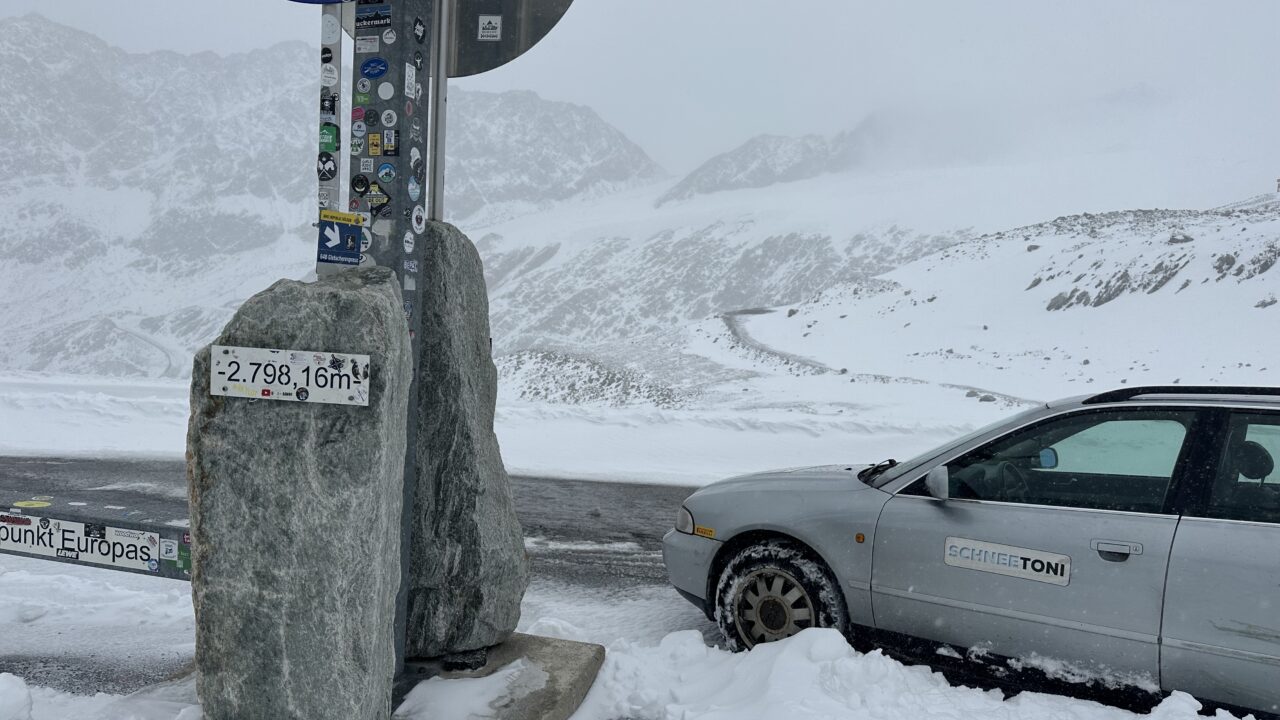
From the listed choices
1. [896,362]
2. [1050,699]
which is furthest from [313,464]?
[896,362]

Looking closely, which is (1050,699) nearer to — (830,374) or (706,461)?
(706,461)

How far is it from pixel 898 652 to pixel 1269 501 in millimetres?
1677

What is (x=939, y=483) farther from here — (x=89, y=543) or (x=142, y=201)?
(x=142, y=201)

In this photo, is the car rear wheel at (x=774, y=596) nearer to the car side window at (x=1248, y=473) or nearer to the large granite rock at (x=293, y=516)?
the car side window at (x=1248, y=473)

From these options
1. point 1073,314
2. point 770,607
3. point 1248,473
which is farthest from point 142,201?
point 1248,473

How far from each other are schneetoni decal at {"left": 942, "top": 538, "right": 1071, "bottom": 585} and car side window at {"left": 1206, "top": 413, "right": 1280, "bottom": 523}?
63 cm

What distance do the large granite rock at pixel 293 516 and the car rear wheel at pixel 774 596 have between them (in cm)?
206

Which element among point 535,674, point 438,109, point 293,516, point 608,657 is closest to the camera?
point 293,516

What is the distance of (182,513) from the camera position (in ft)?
23.8

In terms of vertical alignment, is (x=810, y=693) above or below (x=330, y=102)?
below

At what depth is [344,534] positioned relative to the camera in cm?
279

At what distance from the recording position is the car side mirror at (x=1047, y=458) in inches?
163

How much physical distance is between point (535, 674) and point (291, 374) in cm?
185

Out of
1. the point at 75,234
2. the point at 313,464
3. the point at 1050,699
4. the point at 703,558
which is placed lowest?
the point at 1050,699
